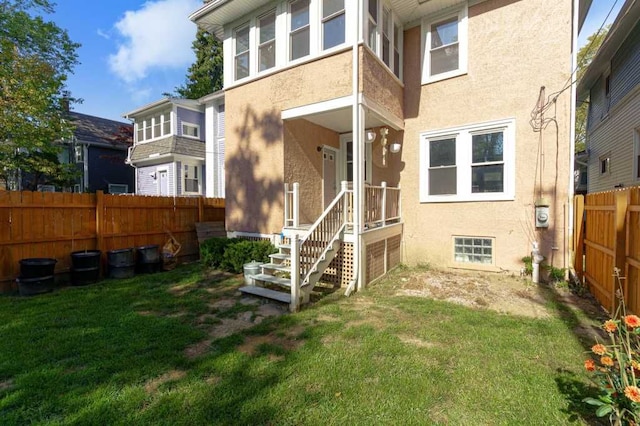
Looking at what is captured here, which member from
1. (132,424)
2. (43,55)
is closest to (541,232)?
(132,424)

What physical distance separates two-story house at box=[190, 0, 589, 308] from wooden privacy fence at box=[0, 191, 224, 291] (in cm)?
221

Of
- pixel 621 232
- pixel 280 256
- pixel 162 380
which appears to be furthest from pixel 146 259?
pixel 621 232

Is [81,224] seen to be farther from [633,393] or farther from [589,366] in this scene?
[633,393]

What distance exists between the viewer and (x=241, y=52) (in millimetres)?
8773

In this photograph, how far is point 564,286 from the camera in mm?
6598

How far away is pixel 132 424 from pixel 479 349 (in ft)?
12.3

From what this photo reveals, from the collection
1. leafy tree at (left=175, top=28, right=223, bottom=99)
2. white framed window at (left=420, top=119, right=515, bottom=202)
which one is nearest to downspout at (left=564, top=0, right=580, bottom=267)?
white framed window at (left=420, top=119, right=515, bottom=202)

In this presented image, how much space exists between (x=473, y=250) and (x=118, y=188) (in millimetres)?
22957

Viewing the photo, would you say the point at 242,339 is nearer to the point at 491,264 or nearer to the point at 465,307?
the point at 465,307

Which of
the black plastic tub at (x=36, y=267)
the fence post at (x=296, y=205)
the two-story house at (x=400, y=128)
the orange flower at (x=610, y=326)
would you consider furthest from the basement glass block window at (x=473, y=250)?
the black plastic tub at (x=36, y=267)

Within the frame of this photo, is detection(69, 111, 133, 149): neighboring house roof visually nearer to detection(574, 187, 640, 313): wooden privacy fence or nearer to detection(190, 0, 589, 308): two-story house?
detection(190, 0, 589, 308): two-story house

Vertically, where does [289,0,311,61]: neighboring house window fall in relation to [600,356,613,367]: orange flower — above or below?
above

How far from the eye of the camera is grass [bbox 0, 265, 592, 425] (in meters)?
2.69

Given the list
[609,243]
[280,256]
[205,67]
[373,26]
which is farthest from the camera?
[205,67]
